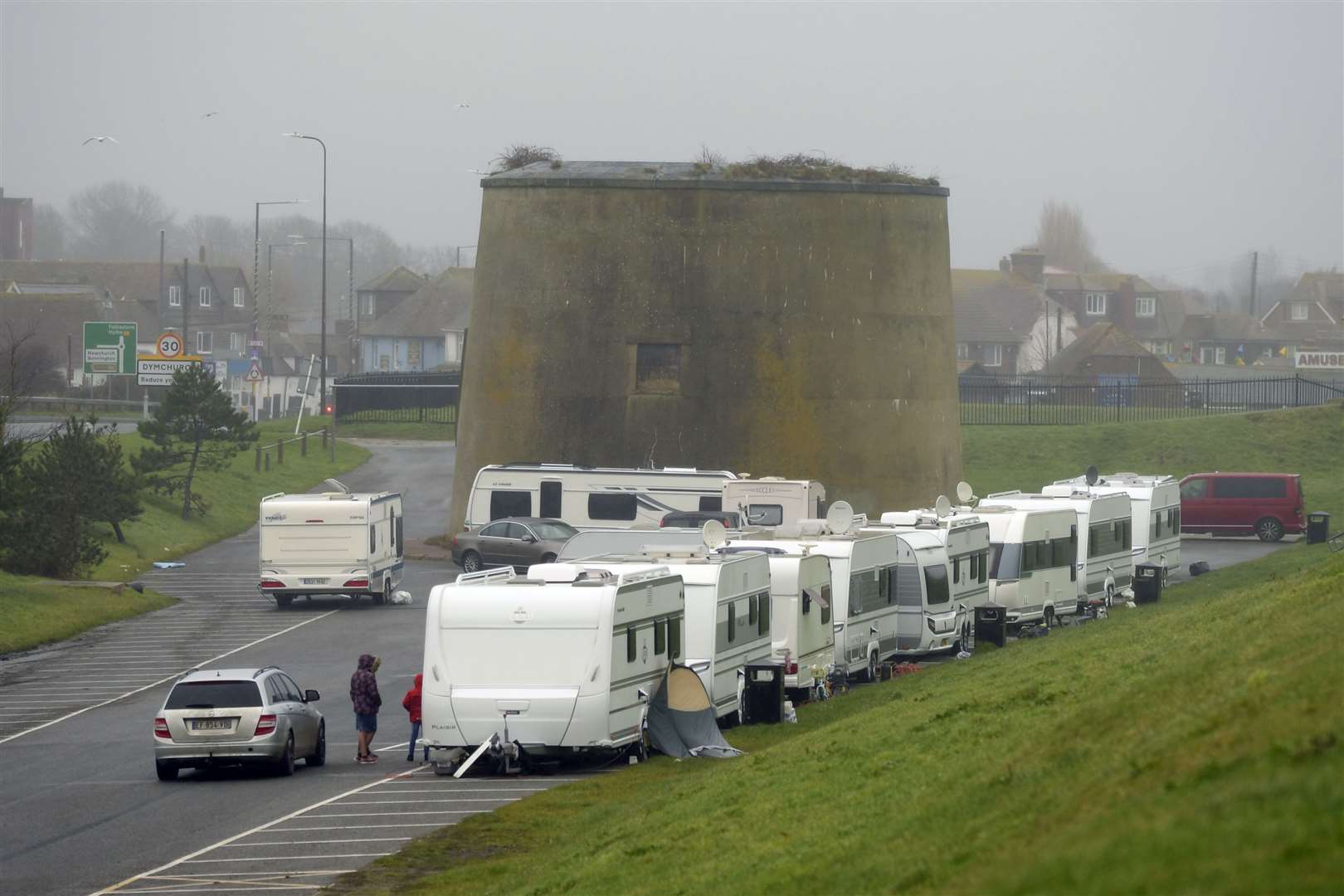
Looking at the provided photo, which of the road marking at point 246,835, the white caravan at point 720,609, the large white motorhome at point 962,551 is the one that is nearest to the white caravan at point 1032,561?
the large white motorhome at point 962,551

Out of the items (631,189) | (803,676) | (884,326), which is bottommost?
(803,676)

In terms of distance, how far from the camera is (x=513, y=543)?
1559 inches

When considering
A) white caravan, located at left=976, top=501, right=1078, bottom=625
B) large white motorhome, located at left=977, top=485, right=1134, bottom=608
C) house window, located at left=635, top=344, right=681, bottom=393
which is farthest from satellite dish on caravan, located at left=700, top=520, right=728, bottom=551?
house window, located at left=635, top=344, right=681, bottom=393

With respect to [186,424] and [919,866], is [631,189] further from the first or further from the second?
[919,866]

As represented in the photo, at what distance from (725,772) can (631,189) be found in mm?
31283

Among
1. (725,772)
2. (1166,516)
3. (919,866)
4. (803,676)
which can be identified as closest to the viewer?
(919,866)

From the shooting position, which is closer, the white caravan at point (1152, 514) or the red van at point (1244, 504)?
the white caravan at point (1152, 514)

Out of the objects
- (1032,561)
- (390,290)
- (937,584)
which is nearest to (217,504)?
(1032,561)

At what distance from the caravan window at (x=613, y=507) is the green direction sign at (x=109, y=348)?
37.4 metres

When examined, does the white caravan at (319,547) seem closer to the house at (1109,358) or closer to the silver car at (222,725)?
the silver car at (222,725)

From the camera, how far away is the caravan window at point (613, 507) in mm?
41812

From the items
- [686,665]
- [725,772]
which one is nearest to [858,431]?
[686,665]

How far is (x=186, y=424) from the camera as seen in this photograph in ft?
167

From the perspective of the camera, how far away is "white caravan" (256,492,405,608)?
36562mm
